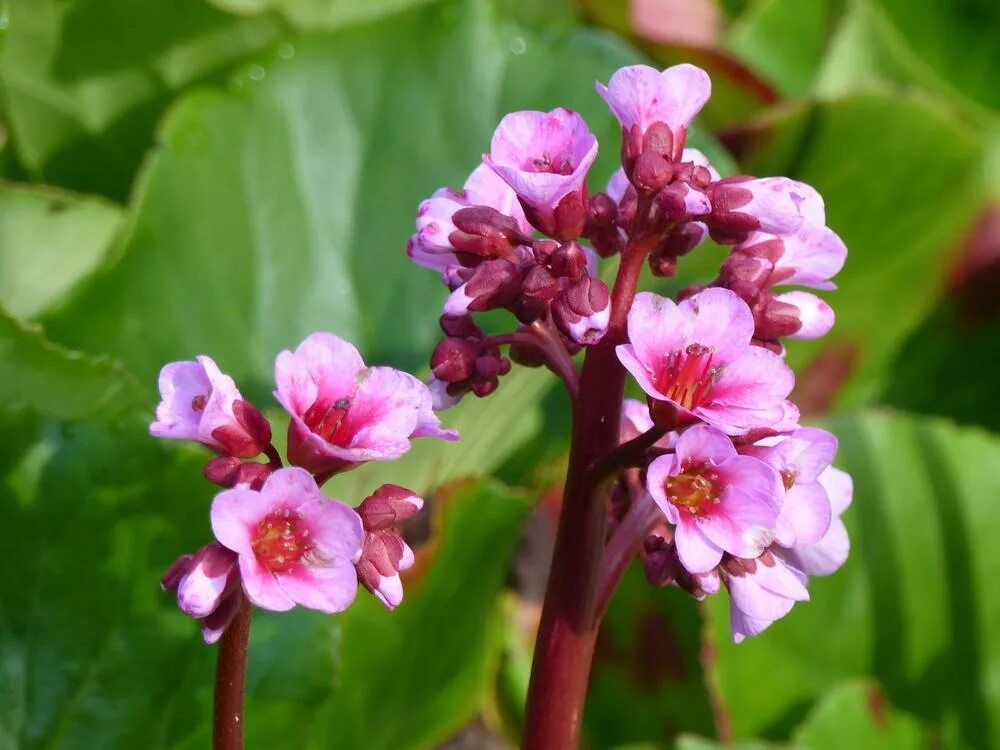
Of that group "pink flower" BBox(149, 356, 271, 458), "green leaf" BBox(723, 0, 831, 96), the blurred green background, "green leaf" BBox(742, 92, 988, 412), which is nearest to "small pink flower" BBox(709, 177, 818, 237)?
"pink flower" BBox(149, 356, 271, 458)

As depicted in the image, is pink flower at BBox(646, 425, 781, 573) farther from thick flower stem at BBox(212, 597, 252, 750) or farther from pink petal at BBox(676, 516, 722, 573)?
thick flower stem at BBox(212, 597, 252, 750)

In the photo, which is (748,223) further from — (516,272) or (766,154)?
(766,154)

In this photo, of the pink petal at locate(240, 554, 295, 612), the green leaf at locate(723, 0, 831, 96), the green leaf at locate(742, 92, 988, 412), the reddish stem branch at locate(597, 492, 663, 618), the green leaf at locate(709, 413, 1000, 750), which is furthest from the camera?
the green leaf at locate(723, 0, 831, 96)

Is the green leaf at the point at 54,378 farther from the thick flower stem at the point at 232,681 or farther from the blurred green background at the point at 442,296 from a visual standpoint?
the thick flower stem at the point at 232,681

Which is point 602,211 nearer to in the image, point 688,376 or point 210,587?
point 688,376

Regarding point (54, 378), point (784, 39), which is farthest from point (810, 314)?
point (784, 39)

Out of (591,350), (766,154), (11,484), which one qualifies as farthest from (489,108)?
(591,350)
